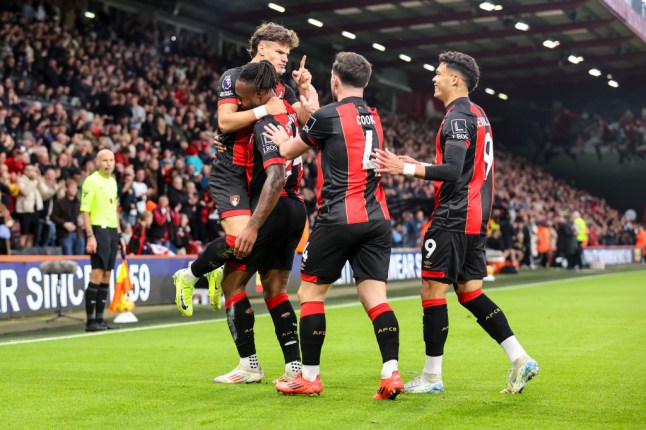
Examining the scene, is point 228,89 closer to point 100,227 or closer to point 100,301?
point 100,227

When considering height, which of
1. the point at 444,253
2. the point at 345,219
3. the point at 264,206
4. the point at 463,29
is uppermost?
the point at 463,29

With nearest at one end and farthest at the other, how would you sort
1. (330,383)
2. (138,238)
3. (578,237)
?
(330,383) → (138,238) → (578,237)

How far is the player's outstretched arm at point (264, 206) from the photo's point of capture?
6.49 meters

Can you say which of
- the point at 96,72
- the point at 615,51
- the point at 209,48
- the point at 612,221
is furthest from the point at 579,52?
the point at 96,72

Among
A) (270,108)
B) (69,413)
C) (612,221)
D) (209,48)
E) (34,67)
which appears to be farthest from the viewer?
(612,221)

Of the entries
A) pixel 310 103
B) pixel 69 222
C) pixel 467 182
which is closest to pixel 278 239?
pixel 310 103

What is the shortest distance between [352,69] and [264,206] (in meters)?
1.10

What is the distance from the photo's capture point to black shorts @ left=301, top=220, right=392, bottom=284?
6301 millimetres

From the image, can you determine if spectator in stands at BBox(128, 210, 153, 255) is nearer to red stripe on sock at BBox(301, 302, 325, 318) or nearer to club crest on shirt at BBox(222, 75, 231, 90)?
club crest on shirt at BBox(222, 75, 231, 90)

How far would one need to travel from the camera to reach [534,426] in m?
5.29

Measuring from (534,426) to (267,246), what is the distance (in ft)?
7.98

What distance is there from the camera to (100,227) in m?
12.0

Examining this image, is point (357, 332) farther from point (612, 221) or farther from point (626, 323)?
point (612, 221)

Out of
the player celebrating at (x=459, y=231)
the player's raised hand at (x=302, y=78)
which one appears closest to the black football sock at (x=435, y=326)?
the player celebrating at (x=459, y=231)
